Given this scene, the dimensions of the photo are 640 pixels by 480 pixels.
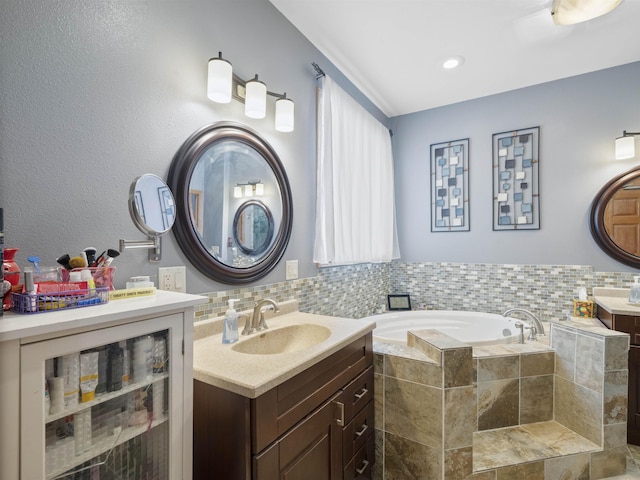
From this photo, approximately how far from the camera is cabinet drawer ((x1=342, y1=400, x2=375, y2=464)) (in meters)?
1.38

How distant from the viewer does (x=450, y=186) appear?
3.38 m

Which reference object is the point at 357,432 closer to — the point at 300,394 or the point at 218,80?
the point at 300,394

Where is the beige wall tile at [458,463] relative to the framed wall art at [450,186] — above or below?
below

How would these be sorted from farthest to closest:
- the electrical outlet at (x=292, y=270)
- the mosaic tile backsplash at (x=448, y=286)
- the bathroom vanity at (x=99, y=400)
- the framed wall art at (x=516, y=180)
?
the framed wall art at (x=516, y=180) → the mosaic tile backsplash at (x=448, y=286) → the electrical outlet at (x=292, y=270) → the bathroom vanity at (x=99, y=400)

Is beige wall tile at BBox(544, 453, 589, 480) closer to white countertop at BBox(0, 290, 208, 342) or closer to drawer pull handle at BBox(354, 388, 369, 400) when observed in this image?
drawer pull handle at BBox(354, 388, 369, 400)

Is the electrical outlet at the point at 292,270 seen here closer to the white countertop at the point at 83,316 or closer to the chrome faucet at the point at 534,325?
the white countertop at the point at 83,316

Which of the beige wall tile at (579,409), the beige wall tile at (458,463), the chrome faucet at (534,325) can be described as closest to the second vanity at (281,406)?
the beige wall tile at (458,463)

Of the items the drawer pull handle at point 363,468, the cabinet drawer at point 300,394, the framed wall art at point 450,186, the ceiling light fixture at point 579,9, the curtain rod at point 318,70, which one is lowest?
the drawer pull handle at point 363,468

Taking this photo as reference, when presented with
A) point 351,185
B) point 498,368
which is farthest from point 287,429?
point 351,185

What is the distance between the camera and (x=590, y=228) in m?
2.74

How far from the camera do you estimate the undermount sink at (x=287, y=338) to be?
1.50m

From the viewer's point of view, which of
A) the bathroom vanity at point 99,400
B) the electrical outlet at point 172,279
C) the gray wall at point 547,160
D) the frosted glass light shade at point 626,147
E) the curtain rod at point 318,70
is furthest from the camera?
the gray wall at point 547,160

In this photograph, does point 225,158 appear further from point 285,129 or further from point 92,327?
point 92,327

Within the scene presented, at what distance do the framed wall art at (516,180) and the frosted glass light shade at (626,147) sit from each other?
1.83 feet
